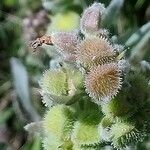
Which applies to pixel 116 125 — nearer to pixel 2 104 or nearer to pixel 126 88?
pixel 126 88

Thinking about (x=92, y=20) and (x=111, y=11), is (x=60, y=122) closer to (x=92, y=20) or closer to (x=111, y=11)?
(x=92, y=20)

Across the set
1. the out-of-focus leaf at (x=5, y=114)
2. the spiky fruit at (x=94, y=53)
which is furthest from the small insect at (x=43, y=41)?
the out-of-focus leaf at (x=5, y=114)

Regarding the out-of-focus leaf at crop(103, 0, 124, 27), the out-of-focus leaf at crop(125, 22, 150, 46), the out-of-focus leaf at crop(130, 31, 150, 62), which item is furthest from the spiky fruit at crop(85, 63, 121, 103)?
the out-of-focus leaf at crop(125, 22, 150, 46)

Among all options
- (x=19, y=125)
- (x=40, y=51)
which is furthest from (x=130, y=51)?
(x=19, y=125)

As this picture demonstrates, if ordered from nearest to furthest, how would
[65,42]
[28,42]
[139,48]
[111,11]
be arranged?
[65,42], [111,11], [139,48], [28,42]

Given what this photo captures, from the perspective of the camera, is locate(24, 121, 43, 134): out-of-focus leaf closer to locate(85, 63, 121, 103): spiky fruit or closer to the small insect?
the small insect

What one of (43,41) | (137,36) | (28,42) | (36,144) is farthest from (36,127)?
(28,42)
